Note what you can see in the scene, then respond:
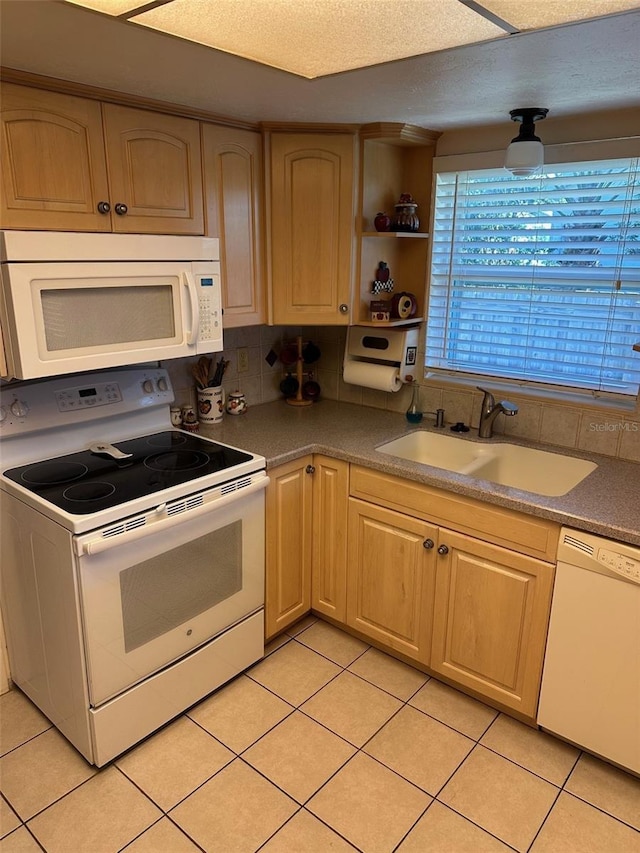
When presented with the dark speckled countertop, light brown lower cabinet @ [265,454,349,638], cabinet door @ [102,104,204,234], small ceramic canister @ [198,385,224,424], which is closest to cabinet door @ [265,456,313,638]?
light brown lower cabinet @ [265,454,349,638]

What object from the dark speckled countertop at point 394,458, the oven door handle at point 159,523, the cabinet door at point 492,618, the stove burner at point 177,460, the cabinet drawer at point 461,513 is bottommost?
the cabinet door at point 492,618

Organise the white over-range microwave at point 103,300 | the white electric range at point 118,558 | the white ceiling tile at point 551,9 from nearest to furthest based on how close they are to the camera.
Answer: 1. the white ceiling tile at point 551,9
2. the white over-range microwave at point 103,300
3. the white electric range at point 118,558

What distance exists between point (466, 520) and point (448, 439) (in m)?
0.59

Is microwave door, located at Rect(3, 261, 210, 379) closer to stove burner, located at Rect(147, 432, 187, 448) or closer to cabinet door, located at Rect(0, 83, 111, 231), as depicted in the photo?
cabinet door, located at Rect(0, 83, 111, 231)

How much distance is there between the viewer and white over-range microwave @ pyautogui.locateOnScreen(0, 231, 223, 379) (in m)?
1.65

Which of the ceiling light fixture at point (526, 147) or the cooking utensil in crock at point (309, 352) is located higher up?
the ceiling light fixture at point (526, 147)

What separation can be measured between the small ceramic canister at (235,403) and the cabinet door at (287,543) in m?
0.53

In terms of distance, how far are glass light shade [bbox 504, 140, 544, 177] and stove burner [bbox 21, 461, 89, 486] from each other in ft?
6.05

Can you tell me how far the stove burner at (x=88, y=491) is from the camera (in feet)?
5.89

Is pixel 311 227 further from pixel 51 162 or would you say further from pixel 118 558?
pixel 118 558

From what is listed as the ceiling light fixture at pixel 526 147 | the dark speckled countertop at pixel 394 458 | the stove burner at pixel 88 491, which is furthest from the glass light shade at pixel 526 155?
the stove burner at pixel 88 491

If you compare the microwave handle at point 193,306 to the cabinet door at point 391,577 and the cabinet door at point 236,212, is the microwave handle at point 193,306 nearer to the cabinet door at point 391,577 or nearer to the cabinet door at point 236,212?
the cabinet door at point 236,212

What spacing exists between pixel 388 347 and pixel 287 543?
99cm

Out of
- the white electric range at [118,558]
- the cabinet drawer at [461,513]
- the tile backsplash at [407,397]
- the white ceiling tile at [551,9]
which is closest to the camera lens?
the white ceiling tile at [551,9]
